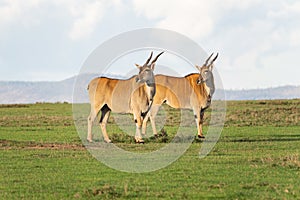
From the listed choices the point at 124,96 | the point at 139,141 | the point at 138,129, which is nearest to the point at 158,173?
the point at 139,141

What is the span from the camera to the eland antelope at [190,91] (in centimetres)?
2897

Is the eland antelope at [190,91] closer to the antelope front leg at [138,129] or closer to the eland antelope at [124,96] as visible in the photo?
the eland antelope at [124,96]

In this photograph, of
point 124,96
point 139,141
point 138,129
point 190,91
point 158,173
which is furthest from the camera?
point 190,91

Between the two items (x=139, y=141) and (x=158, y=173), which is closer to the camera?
(x=158, y=173)

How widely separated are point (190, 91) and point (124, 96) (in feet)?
12.9

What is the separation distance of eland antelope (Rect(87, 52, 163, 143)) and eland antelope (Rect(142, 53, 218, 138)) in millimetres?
2102

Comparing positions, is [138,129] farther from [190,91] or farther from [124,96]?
[190,91]

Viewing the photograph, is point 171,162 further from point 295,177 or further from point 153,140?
point 153,140

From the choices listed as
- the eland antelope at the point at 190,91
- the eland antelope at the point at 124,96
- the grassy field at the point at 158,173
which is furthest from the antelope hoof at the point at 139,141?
the eland antelope at the point at 190,91

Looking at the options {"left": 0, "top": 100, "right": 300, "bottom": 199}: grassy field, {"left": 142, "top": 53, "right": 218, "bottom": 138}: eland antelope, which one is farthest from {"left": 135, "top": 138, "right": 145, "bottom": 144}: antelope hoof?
{"left": 142, "top": 53, "right": 218, "bottom": 138}: eland antelope

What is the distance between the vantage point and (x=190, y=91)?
30.3m

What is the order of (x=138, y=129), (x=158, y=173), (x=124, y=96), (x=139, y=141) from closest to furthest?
(x=158, y=173), (x=139, y=141), (x=138, y=129), (x=124, y=96)

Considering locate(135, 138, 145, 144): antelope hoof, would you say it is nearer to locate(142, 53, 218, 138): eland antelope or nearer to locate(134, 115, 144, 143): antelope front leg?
locate(134, 115, 144, 143): antelope front leg

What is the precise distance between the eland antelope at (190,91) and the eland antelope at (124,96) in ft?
6.89
